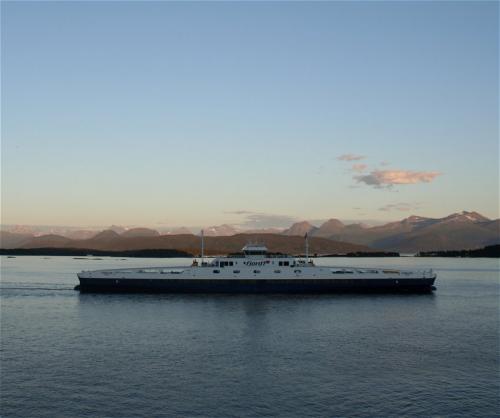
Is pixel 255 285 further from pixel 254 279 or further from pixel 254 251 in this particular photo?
pixel 254 251

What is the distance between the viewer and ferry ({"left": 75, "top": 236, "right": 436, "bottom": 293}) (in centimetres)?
9281

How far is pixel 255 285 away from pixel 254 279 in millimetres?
1183

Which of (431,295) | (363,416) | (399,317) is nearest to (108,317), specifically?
(399,317)

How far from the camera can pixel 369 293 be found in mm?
95312

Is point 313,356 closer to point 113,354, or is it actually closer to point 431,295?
point 113,354

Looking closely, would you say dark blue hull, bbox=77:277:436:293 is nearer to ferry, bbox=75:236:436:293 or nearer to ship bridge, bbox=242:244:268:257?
ferry, bbox=75:236:436:293

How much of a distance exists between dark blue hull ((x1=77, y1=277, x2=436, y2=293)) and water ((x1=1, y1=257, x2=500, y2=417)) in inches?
605

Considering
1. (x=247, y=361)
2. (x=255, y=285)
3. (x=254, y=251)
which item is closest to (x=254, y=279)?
(x=255, y=285)

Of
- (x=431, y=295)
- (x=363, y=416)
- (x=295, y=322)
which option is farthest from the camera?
(x=431, y=295)

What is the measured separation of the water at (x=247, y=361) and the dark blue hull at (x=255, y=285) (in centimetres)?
1535

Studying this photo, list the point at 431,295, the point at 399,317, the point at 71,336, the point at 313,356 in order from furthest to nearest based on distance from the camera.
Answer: the point at 431,295 → the point at 399,317 → the point at 71,336 → the point at 313,356

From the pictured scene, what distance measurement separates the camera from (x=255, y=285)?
304 ft

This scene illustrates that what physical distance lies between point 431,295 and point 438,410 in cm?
6770

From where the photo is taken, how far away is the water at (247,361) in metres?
32.3
